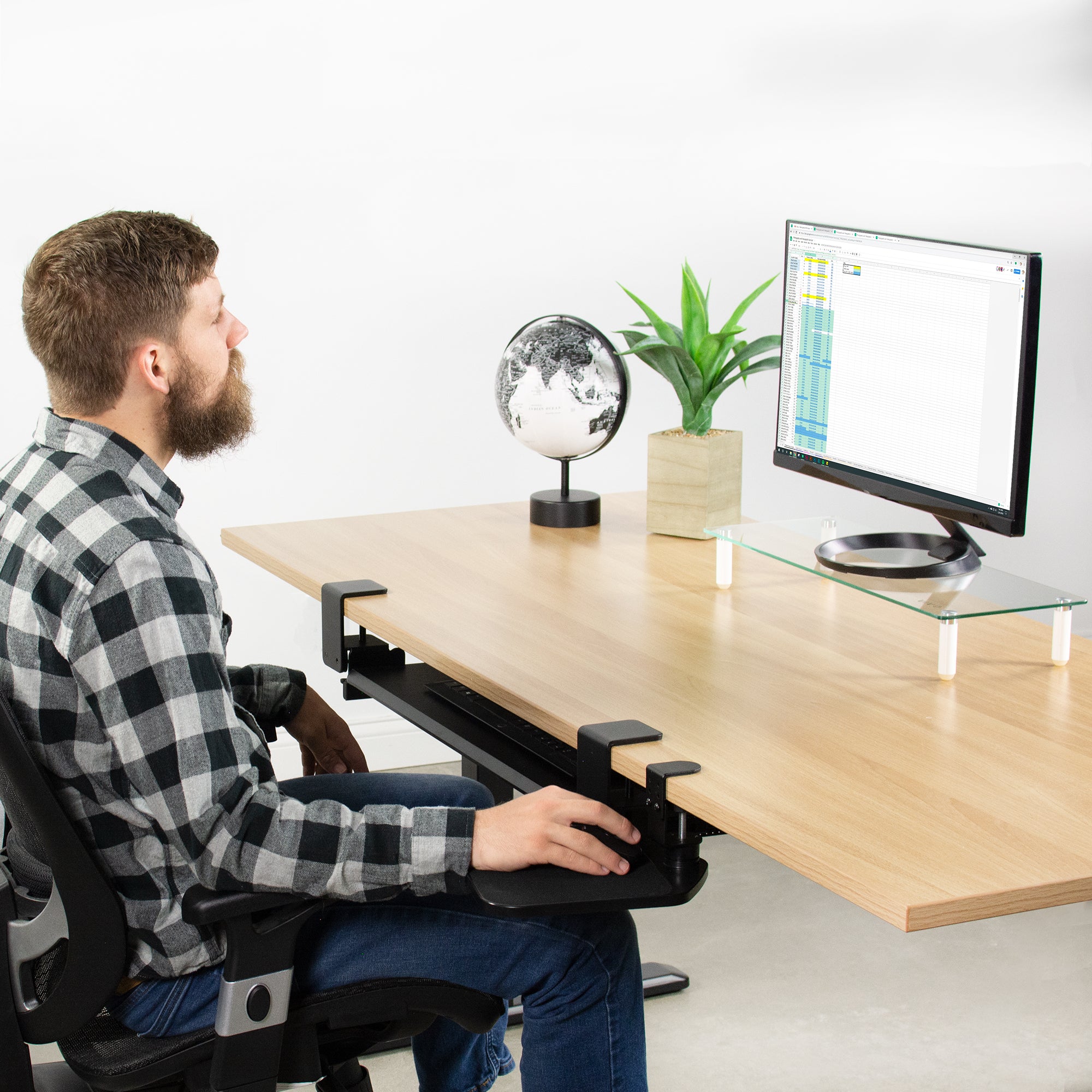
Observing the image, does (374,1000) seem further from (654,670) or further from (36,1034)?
(654,670)

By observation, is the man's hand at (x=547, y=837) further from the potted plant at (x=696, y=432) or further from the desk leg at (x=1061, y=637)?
the potted plant at (x=696, y=432)

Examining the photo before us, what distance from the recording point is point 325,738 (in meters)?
1.93

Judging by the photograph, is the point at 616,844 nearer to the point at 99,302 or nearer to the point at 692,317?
the point at 99,302

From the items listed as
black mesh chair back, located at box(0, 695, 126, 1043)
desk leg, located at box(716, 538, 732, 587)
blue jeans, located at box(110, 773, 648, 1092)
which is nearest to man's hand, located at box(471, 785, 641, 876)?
blue jeans, located at box(110, 773, 648, 1092)

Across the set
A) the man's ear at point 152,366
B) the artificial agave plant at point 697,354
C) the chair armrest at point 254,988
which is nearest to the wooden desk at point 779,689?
the artificial agave plant at point 697,354

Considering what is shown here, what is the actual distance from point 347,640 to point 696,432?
2.24 feet

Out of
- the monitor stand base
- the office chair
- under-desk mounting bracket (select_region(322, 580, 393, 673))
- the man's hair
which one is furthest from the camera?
under-desk mounting bracket (select_region(322, 580, 393, 673))

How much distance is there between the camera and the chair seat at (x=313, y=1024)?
137 cm

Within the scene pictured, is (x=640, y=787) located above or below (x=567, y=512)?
below

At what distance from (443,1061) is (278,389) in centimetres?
185

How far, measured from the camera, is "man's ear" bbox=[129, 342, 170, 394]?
1436 mm

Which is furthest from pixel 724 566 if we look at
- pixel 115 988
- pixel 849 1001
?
pixel 115 988

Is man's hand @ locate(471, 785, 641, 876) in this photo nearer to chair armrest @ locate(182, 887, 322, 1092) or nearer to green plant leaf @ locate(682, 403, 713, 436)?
chair armrest @ locate(182, 887, 322, 1092)

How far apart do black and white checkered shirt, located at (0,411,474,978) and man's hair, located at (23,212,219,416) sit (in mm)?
58
